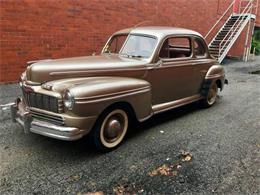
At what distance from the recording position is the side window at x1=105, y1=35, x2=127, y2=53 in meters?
5.35

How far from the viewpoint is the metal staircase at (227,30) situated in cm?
1352

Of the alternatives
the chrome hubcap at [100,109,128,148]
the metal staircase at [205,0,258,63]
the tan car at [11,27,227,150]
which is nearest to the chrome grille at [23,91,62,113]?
the tan car at [11,27,227,150]

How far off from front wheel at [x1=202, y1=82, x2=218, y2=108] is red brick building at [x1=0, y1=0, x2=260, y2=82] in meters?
4.20

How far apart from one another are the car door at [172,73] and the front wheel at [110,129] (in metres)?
0.89

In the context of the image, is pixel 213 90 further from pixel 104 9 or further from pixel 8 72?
pixel 8 72

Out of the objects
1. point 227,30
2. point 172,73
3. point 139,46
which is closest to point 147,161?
point 172,73

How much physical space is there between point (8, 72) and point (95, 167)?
4874 mm

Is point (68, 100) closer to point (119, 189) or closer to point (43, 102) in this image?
point (43, 102)

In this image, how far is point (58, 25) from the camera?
797 centimetres

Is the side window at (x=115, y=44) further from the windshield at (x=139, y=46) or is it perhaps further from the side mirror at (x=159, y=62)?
the side mirror at (x=159, y=62)

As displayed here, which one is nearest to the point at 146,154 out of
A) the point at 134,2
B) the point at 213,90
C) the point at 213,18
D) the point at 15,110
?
the point at 15,110

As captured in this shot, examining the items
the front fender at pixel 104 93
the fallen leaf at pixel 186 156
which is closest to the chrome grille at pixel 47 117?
the front fender at pixel 104 93

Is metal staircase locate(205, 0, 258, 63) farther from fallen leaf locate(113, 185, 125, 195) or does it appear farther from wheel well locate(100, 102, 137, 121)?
fallen leaf locate(113, 185, 125, 195)

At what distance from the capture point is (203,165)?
3656 mm
